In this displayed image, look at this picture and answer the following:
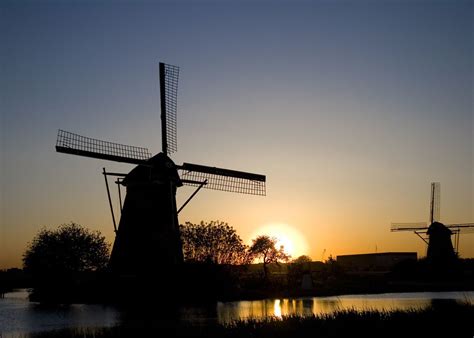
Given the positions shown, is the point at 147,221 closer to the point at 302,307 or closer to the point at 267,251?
the point at 302,307

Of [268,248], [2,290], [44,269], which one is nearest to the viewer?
[44,269]

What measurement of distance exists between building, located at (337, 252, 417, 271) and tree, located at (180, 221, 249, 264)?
7247 cm

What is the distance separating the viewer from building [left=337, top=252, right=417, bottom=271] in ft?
429

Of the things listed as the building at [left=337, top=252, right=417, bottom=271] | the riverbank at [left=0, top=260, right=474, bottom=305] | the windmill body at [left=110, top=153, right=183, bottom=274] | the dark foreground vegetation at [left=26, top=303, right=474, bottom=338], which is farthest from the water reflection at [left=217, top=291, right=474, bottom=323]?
the building at [left=337, top=252, right=417, bottom=271]

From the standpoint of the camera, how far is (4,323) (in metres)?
28.8

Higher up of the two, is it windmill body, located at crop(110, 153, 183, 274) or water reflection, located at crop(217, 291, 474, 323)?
windmill body, located at crop(110, 153, 183, 274)

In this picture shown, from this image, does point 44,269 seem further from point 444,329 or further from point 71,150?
point 444,329

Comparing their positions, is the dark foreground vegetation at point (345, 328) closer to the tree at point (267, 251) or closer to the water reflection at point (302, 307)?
the water reflection at point (302, 307)

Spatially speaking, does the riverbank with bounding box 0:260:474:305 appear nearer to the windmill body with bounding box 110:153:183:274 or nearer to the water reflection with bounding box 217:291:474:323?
the windmill body with bounding box 110:153:183:274

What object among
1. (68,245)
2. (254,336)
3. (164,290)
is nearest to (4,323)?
(164,290)

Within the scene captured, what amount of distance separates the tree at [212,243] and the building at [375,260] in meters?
72.5

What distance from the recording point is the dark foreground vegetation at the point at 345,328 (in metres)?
19.2

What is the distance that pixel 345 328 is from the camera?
64.5 feet

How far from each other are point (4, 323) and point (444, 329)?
832 inches
